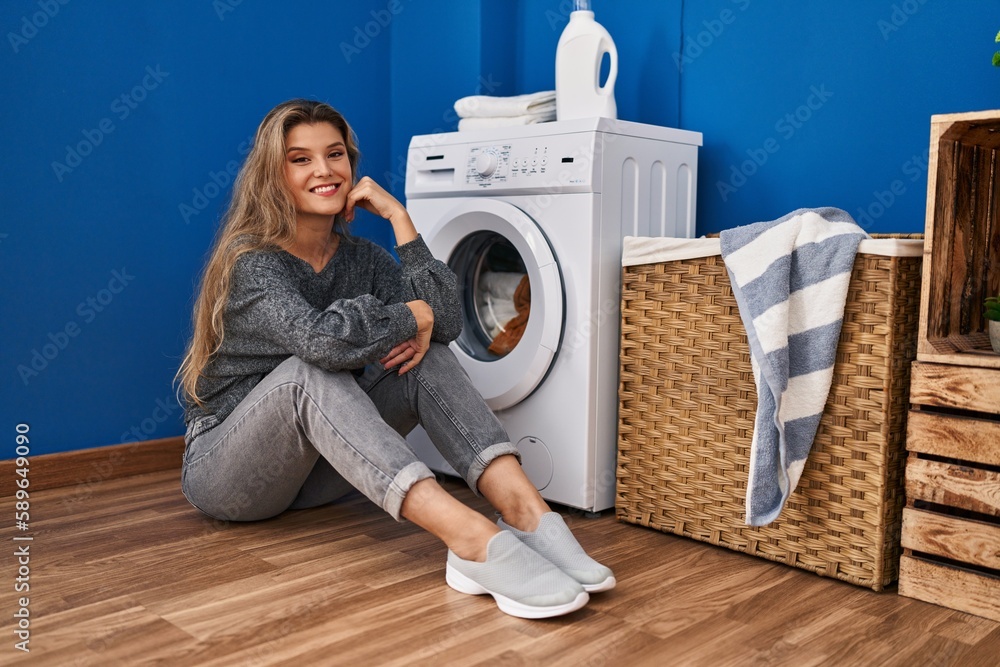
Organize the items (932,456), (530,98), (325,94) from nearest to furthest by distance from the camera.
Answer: (932,456) → (530,98) → (325,94)

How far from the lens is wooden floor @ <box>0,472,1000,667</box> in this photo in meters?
1.27

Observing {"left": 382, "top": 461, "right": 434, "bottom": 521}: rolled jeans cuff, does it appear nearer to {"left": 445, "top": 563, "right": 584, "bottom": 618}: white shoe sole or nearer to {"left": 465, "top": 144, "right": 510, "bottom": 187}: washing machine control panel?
{"left": 445, "top": 563, "right": 584, "bottom": 618}: white shoe sole

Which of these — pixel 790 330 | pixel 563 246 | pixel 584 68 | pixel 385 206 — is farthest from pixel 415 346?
pixel 584 68

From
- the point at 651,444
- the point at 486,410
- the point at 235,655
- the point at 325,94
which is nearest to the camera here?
the point at 235,655

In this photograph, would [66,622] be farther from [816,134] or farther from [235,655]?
[816,134]

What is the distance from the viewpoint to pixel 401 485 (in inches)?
56.3

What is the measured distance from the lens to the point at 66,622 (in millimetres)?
1355

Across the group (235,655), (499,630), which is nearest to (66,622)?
(235,655)

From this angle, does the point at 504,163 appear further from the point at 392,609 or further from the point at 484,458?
the point at 392,609

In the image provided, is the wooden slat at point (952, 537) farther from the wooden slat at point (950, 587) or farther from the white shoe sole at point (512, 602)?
the white shoe sole at point (512, 602)

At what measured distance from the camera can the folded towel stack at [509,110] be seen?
2.13 meters

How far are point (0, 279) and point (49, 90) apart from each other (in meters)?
0.43

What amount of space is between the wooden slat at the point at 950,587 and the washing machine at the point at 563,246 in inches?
25.3

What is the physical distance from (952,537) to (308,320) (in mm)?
1079
